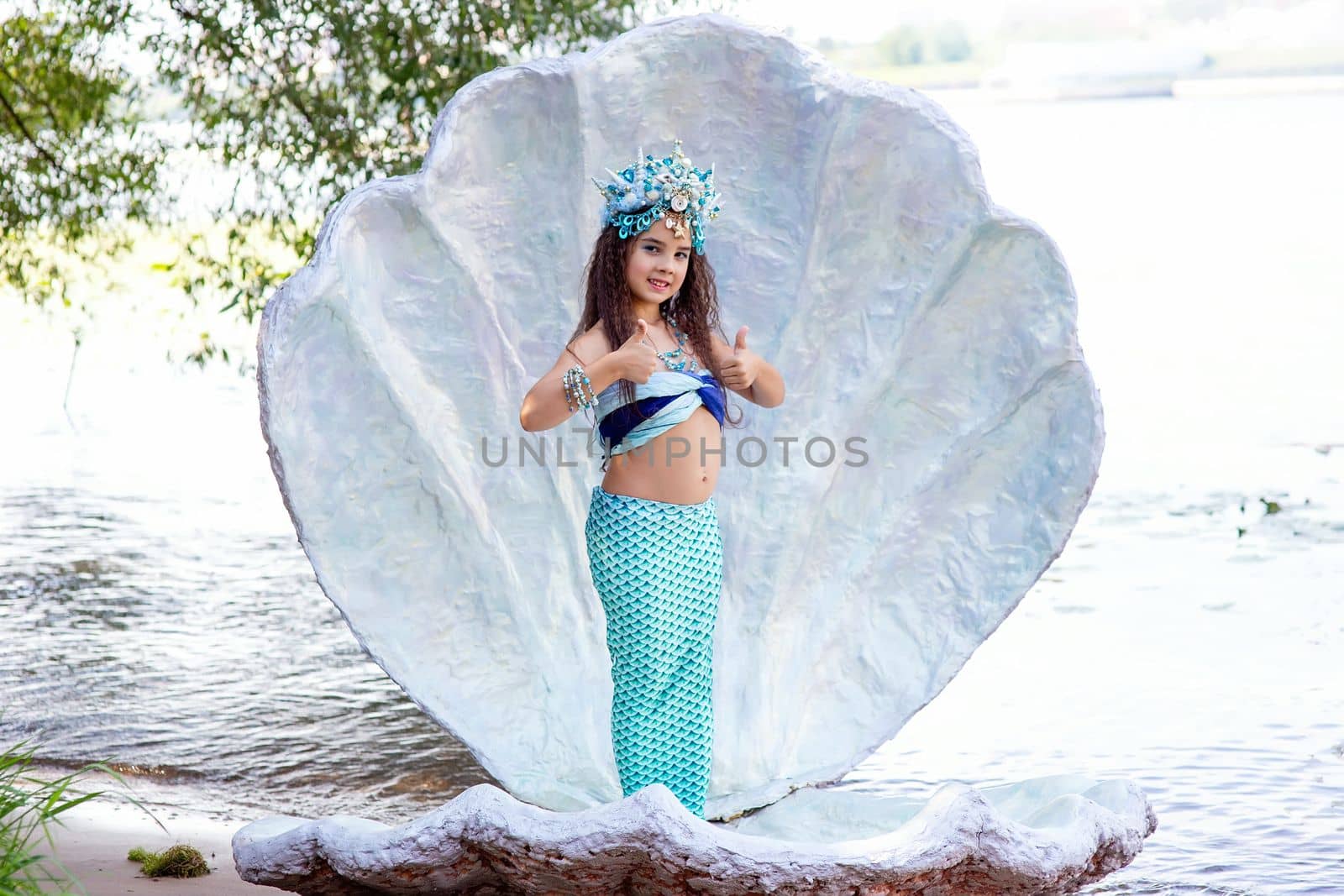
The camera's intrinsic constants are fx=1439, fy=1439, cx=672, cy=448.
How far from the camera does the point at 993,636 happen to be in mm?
6012

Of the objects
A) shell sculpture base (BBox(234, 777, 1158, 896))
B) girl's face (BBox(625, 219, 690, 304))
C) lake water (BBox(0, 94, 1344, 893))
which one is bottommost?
lake water (BBox(0, 94, 1344, 893))

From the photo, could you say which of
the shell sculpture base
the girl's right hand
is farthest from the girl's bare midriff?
the shell sculpture base

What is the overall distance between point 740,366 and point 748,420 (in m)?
0.62

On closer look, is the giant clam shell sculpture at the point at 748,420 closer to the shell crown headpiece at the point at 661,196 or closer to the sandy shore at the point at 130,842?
the shell crown headpiece at the point at 661,196

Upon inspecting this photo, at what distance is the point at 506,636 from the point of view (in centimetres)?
329

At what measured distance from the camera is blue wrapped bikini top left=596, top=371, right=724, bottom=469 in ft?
9.58

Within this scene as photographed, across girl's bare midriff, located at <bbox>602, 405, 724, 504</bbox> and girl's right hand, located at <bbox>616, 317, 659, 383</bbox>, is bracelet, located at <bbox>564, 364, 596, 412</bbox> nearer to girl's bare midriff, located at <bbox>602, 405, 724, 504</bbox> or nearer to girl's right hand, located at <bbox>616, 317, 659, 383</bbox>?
girl's right hand, located at <bbox>616, 317, 659, 383</bbox>

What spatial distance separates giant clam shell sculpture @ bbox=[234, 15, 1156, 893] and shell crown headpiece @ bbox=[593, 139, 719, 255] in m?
0.35

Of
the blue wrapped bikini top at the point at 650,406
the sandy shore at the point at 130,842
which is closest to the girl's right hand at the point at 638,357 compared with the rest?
the blue wrapped bikini top at the point at 650,406

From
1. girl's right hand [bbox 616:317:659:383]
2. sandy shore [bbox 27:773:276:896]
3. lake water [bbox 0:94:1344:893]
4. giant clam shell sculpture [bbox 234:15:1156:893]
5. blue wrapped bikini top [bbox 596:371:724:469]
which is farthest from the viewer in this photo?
lake water [bbox 0:94:1344:893]

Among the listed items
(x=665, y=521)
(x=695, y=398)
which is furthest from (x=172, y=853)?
(x=695, y=398)

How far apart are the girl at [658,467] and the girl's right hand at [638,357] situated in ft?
0.26

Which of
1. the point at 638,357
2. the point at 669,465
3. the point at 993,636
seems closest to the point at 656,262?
the point at 638,357

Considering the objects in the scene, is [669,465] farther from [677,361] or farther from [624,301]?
[624,301]
